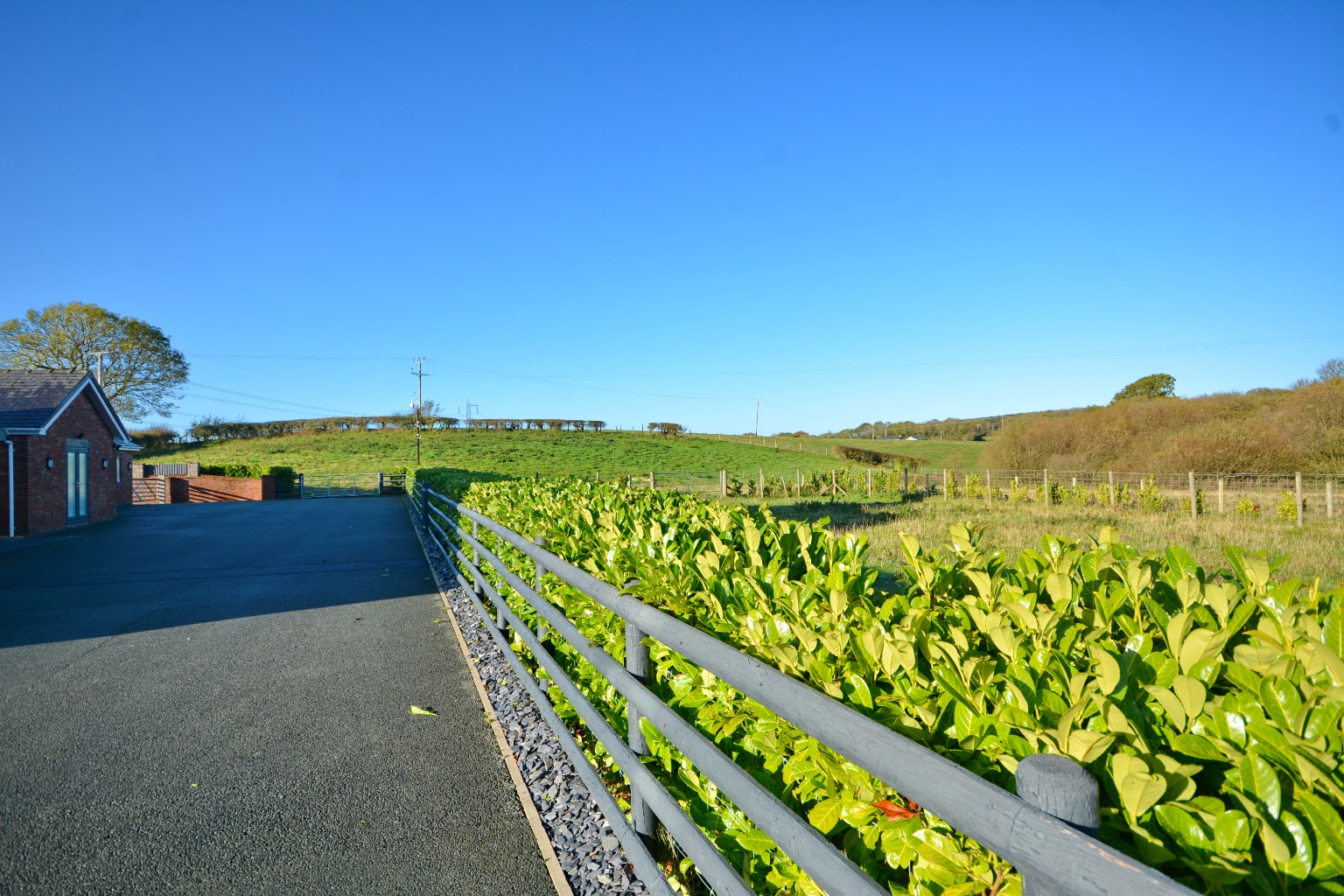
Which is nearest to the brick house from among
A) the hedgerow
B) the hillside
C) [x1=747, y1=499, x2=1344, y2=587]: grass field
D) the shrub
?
[x1=747, y1=499, x2=1344, y2=587]: grass field

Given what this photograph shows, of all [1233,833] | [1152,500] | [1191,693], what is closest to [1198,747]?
[1191,693]

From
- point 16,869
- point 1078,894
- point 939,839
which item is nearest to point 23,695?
point 16,869

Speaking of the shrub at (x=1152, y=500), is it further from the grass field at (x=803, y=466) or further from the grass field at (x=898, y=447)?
the grass field at (x=898, y=447)

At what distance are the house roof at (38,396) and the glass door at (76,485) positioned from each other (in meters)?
1.38

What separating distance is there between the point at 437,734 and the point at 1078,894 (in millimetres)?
4103

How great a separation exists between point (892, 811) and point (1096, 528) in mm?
19196

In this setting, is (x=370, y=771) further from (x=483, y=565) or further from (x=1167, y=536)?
(x=1167, y=536)

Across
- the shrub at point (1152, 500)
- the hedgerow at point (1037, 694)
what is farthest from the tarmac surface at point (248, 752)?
the shrub at point (1152, 500)

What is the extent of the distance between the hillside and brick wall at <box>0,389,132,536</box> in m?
38.2

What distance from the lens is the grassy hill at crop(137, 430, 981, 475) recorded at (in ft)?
170

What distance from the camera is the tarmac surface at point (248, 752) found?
9.57ft

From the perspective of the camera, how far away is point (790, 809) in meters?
1.54

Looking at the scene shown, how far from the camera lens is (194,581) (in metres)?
10.1

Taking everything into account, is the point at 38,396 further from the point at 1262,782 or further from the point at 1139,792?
the point at 1262,782
